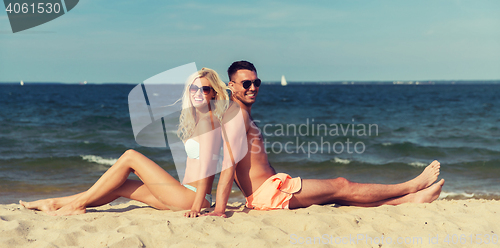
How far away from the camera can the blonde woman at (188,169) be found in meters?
3.55

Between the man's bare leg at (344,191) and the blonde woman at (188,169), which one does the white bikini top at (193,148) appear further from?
the man's bare leg at (344,191)

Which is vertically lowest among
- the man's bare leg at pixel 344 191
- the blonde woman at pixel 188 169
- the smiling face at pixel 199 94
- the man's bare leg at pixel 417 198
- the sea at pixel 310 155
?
the sea at pixel 310 155

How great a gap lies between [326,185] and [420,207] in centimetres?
108

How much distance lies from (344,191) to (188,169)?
171cm

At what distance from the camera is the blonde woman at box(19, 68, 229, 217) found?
11.7 ft

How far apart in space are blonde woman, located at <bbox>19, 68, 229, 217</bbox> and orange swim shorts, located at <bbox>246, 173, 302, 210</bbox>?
0.53 metres

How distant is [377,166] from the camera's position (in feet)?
28.2

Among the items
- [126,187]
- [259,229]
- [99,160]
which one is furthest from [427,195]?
[99,160]

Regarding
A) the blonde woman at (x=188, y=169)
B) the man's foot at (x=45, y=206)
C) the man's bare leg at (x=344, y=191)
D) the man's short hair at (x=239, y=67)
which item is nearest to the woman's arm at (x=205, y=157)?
the blonde woman at (x=188, y=169)

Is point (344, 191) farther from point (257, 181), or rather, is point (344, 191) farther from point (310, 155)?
point (310, 155)

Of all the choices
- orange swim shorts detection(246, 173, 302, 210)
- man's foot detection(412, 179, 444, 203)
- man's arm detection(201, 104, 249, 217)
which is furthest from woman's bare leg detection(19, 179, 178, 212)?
man's foot detection(412, 179, 444, 203)

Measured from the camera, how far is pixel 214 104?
145 inches

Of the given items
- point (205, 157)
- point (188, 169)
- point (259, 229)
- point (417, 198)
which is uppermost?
point (205, 157)

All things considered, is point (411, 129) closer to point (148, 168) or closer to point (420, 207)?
point (420, 207)
